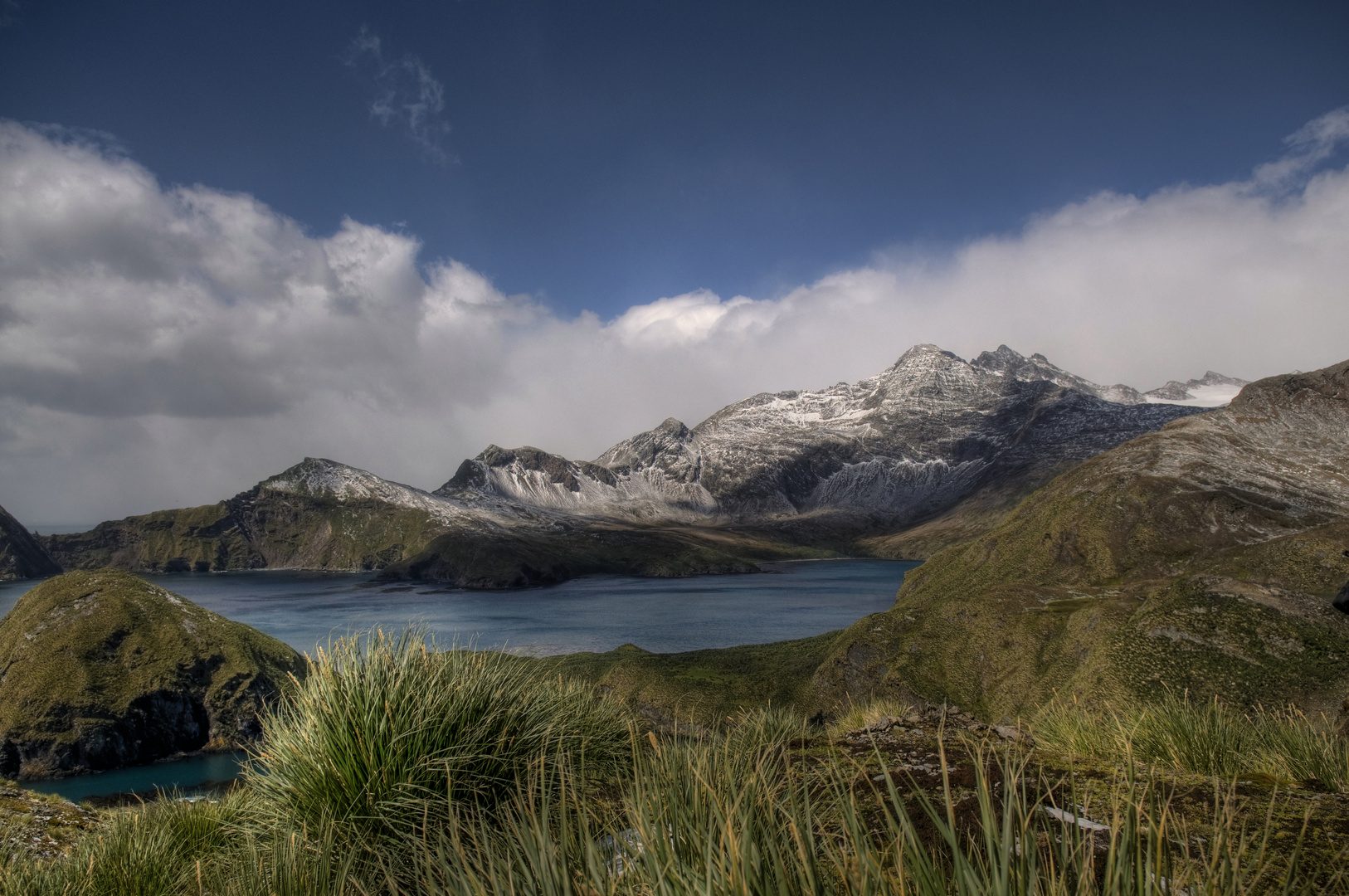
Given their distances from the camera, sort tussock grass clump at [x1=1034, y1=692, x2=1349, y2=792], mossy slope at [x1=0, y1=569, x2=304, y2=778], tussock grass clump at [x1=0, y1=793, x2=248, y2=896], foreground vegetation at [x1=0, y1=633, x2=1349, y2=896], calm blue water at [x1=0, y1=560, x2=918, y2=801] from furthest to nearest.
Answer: calm blue water at [x1=0, y1=560, x2=918, y2=801], mossy slope at [x1=0, y1=569, x2=304, y2=778], tussock grass clump at [x1=1034, y1=692, x2=1349, y2=792], tussock grass clump at [x1=0, y1=793, x2=248, y2=896], foreground vegetation at [x1=0, y1=633, x2=1349, y2=896]

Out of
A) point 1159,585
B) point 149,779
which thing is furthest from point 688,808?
point 149,779

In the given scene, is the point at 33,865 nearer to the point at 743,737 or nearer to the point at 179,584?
the point at 743,737

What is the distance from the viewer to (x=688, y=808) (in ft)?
10.0

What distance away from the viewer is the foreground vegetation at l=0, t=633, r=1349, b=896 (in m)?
2.20

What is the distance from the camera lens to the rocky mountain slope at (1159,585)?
26781 mm

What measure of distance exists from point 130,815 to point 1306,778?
39.9 ft

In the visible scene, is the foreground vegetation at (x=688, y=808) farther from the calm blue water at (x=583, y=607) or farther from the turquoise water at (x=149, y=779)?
the calm blue water at (x=583, y=607)

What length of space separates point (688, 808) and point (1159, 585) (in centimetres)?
5524

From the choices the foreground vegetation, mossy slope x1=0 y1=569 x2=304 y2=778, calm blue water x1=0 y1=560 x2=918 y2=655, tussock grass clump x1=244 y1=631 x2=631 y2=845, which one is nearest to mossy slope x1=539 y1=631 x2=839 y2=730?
calm blue water x1=0 y1=560 x2=918 y2=655

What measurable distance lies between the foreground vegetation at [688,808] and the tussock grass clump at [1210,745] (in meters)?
0.04

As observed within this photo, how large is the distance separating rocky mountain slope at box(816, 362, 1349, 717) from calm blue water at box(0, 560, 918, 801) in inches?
1161

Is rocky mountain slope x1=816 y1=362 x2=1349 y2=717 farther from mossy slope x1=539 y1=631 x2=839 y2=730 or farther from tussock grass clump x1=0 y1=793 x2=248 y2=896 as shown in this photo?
tussock grass clump x1=0 y1=793 x2=248 y2=896

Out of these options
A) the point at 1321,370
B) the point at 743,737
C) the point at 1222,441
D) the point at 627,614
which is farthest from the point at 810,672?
the point at 1321,370

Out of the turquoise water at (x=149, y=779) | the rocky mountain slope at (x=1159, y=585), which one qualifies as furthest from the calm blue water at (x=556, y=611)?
the rocky mountain slope at (x=1159, y=585)
